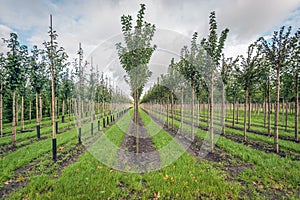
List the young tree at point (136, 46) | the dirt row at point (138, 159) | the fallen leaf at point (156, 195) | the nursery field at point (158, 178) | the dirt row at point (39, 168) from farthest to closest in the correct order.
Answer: the young tree at point (136, 46) → the dirt row at point (138, 159) → the dirt row at point (39, 168) → the nursery field at point (158, 178) → the fallen leaf at point (156, 195)

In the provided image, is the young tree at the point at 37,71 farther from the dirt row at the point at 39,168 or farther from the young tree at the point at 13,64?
the dirt row at the point at 39,168

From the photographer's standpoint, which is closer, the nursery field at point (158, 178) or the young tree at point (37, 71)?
the nursery field at point (158, 178)

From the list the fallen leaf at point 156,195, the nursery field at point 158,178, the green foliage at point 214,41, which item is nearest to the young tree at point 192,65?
the green foliage at point 214,41

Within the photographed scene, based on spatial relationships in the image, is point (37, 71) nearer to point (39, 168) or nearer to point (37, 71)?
point (37, 71)

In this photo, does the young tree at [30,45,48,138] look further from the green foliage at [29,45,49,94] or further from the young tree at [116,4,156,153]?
the young tree at [116,4,156,153]

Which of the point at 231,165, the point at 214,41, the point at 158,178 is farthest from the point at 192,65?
the point at 158,178

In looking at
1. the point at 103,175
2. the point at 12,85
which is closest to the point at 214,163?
the point at 103,175

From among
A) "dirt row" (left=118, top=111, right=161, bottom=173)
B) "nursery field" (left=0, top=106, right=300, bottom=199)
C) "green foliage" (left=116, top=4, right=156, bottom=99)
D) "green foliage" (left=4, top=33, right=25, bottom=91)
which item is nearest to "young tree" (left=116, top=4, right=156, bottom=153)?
"green foliage" (left=116, top=4, right=156, bottom=99)

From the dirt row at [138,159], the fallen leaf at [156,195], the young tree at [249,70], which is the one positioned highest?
the young tree at [249,70]

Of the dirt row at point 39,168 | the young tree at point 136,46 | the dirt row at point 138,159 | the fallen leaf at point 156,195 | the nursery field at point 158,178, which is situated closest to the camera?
the fallen leaf at point 156,195

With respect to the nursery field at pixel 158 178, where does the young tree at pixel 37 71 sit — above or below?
above

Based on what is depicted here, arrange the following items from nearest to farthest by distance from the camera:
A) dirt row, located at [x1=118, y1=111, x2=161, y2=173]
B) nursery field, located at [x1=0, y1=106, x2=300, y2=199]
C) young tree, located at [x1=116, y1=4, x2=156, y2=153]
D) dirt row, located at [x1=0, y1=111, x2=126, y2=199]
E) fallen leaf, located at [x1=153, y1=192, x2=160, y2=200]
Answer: fallen leaf, located at [x1=153, y1=192, x2=160, y2=200] < nursery field, located at [x1=0, y1=106, x2=300, y2=199] < dirt row, located at [x1=0, y1=111, x2=126, y2=199] < dirt row, located at [x1=118, y1=111, x2=161, y2=173] < young tree, located at [x1=116, y1=4, x2=156, y2=153]

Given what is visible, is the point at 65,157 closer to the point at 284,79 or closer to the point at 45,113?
the point at 284,79

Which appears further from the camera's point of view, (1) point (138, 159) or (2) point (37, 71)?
(2) point (37, 71)
